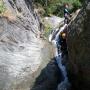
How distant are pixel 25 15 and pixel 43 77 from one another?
24.8ft

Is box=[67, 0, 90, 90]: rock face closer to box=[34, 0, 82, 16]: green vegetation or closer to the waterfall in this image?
the waterfall

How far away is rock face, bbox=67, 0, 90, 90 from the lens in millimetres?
13234

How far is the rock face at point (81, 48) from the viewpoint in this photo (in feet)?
43.4

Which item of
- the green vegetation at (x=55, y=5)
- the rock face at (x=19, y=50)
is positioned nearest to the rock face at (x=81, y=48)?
the rock face at (x=19, y=50)

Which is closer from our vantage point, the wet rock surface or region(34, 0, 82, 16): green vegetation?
the wet rock surface

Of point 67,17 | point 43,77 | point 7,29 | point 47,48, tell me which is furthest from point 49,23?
point 43,77

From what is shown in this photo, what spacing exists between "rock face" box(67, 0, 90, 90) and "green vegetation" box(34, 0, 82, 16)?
58.8ft

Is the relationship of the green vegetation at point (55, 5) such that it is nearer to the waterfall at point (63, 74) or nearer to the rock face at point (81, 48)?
the waterfall at point (63, 74)

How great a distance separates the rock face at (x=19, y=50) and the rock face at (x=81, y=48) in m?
3.11

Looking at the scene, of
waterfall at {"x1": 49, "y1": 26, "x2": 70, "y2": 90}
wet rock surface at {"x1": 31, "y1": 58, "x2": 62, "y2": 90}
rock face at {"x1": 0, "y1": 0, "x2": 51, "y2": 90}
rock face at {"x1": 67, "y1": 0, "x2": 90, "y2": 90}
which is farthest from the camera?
rock face at {"x1": 0, "y1": 0, "x2": 51, "y2": 90}

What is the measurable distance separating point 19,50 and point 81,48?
652 cm

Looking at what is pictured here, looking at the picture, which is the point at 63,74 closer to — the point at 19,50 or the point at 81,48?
the point at 19,50

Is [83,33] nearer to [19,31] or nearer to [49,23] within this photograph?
[19,31]

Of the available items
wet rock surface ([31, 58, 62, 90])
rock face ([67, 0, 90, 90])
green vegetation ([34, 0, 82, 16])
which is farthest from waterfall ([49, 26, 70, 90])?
green vegetation ([34, 0, 82, 16])
